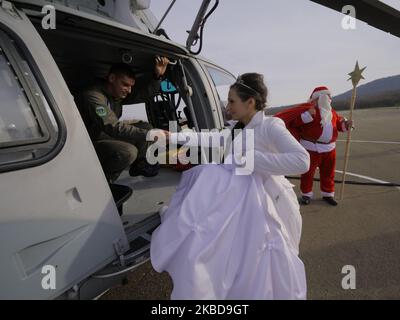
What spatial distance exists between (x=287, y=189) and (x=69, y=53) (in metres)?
2.60

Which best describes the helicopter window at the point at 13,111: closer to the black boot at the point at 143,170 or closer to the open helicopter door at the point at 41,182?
the open helicopter door at the point at 41,182

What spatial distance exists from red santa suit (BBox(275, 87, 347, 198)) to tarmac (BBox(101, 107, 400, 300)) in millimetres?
394

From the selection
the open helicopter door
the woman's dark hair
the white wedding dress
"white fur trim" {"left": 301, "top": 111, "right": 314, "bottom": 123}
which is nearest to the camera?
the open helicopter door

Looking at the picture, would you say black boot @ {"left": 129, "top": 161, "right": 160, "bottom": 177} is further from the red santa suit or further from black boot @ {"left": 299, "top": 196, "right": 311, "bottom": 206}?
black boot @ {"left": 299, "top": 196, "right": 311, "bottom": 206}

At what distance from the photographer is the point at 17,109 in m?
1.30

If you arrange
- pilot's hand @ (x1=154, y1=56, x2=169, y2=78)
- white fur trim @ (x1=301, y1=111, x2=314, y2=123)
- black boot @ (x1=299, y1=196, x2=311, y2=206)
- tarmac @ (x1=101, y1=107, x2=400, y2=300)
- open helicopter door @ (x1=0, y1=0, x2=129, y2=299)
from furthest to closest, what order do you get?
black boot @ (x1=299, y1=196, x2=311, y2=206), white fur trim @ (x1=301, y1=111, x2=314, y2=123), pilot's hand @ (x1=154, y1=56, x2=169, y2=78), tarmac @ (x1=101, y1=107, x2=400, y2=300), open helicopter door @ (x1=0, y1=0, x2=129, y2=299)

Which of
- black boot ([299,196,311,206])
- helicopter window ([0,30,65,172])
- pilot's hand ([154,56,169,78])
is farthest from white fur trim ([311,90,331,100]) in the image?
helicopter window ([0,30,65,172])

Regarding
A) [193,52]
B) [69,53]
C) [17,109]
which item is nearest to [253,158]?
[17,109]

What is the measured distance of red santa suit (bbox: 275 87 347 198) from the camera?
4285mm

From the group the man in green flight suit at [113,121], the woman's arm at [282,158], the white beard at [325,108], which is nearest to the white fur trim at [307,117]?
the white beard at [325,108]

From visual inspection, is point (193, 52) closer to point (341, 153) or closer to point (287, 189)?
point (287, 189)

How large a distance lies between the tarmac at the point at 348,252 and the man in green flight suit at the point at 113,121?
46.3 inches

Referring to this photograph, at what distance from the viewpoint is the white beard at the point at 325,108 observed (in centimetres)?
426

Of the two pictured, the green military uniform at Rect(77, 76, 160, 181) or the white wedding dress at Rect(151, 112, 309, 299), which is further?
the green military uniform at Rect(77, 76, 160, 181)
